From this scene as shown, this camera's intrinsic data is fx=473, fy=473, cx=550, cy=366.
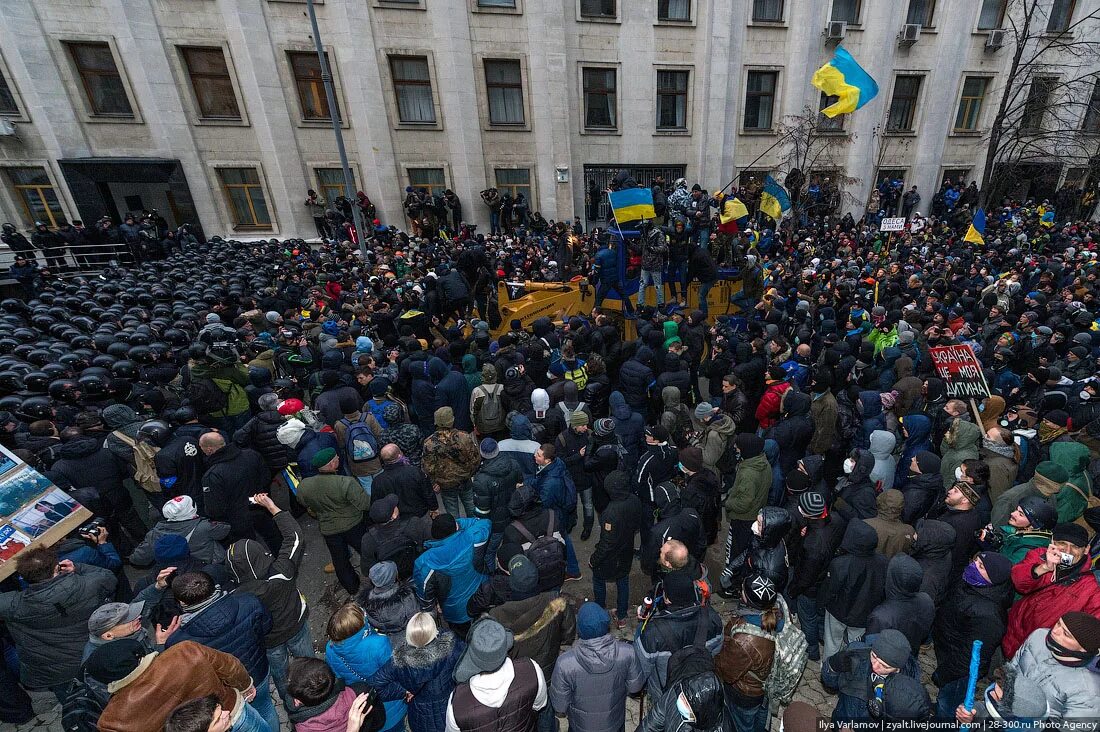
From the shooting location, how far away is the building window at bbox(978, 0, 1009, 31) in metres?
22.1

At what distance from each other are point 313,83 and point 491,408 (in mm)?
19360

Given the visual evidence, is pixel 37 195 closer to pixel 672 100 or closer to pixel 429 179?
pixel 429 179

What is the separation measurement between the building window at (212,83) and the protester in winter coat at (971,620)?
2432 centimetres

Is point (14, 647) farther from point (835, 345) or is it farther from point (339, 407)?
point (835, 345)

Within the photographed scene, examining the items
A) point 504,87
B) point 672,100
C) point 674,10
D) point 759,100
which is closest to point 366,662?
point 504,87

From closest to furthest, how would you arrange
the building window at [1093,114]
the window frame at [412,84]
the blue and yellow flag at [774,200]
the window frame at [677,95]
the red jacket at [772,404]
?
the red jacket at [772,404] < the blue and yellow flag at [774,200] < the window frame at [412,84] < the window frame at [677,95] < the building window at [1093,114]

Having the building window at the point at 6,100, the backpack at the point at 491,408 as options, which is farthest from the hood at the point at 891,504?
the building window at the point at 6,100

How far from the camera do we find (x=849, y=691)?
284cm

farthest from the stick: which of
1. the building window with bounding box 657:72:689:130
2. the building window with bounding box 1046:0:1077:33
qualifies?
the building window with bounding box 1046:0:1077:33

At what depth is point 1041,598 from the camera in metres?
3.03

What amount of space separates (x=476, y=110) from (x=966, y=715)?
21.8 m

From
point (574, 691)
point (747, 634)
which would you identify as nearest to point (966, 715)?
point (747, 634)

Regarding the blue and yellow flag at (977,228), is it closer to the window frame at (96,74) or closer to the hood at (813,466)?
the hood at (813,466)

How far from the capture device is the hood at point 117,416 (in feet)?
17.7
